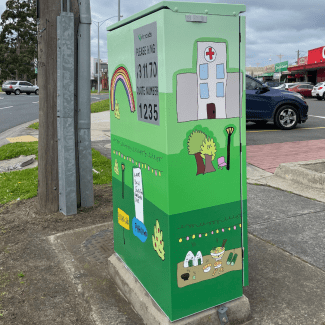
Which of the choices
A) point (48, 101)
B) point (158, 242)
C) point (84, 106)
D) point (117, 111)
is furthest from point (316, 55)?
point (158, 242)

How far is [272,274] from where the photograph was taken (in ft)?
10.9

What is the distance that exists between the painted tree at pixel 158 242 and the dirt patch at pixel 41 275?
60 cm

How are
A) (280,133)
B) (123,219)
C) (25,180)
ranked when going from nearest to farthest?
(123,219) → (25,180) → (280,133)

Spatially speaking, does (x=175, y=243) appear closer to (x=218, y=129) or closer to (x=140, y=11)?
(x=218, y=129)

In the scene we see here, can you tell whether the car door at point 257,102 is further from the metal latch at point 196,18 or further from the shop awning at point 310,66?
the shop awning at point 310,66

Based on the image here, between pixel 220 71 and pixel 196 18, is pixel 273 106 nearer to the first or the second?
pixel 220 71

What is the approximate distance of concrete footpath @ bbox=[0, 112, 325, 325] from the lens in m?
2.84

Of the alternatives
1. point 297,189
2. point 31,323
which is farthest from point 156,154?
point 297,189

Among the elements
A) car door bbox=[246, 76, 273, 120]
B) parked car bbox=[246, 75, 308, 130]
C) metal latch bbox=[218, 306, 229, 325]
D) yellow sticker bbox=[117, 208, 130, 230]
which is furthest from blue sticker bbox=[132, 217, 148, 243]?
car door bbox=[246, 76, 273, 120]

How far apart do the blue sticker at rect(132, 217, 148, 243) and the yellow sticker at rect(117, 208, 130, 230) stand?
125 mm

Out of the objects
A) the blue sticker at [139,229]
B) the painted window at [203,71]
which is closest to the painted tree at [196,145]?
the painted window at [203,71]

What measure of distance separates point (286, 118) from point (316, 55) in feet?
125

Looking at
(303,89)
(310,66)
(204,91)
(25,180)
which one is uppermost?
(310,66)

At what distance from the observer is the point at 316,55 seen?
4666 cm
